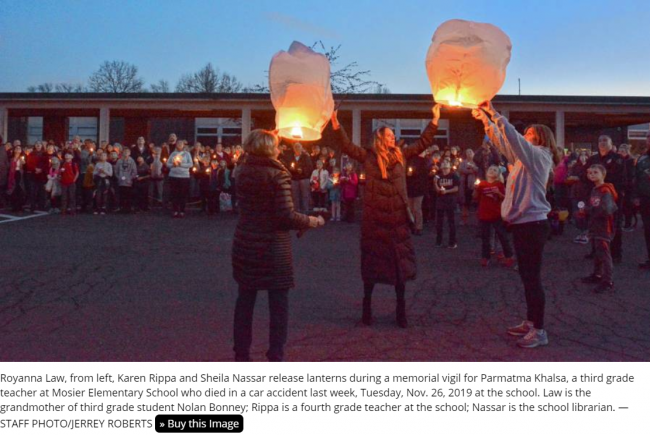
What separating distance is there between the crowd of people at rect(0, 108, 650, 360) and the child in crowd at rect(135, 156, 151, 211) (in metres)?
0.04

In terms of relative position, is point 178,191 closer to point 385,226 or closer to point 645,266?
point 645,266

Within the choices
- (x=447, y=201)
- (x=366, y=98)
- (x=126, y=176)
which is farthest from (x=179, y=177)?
(x=366, y=98)

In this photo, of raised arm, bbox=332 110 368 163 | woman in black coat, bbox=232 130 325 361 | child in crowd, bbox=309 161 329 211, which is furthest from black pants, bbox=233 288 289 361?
child in crowd, bbox=309 161 329 211

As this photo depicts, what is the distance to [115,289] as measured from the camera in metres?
6.80

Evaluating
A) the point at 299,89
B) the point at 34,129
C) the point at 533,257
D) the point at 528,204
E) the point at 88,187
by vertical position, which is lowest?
the point at 533,257

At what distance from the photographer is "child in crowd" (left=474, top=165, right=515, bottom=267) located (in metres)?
8.54

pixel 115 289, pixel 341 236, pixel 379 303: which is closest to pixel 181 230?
pixel 341 236

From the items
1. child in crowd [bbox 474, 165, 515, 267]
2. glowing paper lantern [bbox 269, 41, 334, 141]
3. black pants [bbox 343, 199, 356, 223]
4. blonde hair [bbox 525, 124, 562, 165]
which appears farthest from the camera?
black pants [bbox 343, 199, 356, 223]

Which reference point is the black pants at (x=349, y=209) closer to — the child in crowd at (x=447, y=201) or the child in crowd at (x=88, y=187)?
the child in crowd at (x=447, y=201)

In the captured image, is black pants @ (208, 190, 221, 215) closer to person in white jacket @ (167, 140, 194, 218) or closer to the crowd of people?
the crowd of people

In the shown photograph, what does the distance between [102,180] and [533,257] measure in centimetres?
1341

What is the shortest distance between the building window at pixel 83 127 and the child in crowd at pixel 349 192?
20783 mm

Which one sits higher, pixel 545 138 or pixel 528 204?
pixel 545 138

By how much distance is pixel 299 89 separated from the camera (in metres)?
4.80
